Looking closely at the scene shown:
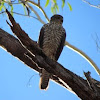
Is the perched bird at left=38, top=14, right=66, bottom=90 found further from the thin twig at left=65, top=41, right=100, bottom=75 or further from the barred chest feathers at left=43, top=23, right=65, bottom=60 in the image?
the thin twig at left=65, top=41, right=100, bottom=75

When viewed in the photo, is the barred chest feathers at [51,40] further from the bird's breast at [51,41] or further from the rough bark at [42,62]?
the rough bark at [42,62]

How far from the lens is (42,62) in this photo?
2100 mm

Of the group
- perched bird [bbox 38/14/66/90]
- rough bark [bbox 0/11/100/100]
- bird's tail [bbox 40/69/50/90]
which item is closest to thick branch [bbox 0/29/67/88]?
rough bark [bbox 0/11/100/100]

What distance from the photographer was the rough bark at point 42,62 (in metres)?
2.03

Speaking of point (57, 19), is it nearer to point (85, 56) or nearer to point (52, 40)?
point (52, 40)

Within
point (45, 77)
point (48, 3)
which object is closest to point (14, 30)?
point (45, 77)

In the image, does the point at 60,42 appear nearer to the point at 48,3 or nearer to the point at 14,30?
the point at 48,3

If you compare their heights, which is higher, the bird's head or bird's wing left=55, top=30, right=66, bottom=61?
the bird's head

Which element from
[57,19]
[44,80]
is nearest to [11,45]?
[44,80]

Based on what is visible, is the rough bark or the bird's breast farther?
the bird's breast

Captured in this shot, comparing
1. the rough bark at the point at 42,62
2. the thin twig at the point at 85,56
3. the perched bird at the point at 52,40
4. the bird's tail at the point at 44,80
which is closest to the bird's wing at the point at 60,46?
the perched bird at the point at 52,40

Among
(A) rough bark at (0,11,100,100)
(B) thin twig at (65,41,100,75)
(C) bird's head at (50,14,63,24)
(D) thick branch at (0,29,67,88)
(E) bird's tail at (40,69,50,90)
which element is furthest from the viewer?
(C) bird's head at (50,14,63,24)

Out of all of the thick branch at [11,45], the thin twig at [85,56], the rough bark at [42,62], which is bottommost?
the rough bark at [42,62]

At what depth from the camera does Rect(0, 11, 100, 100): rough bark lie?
2034 mm
